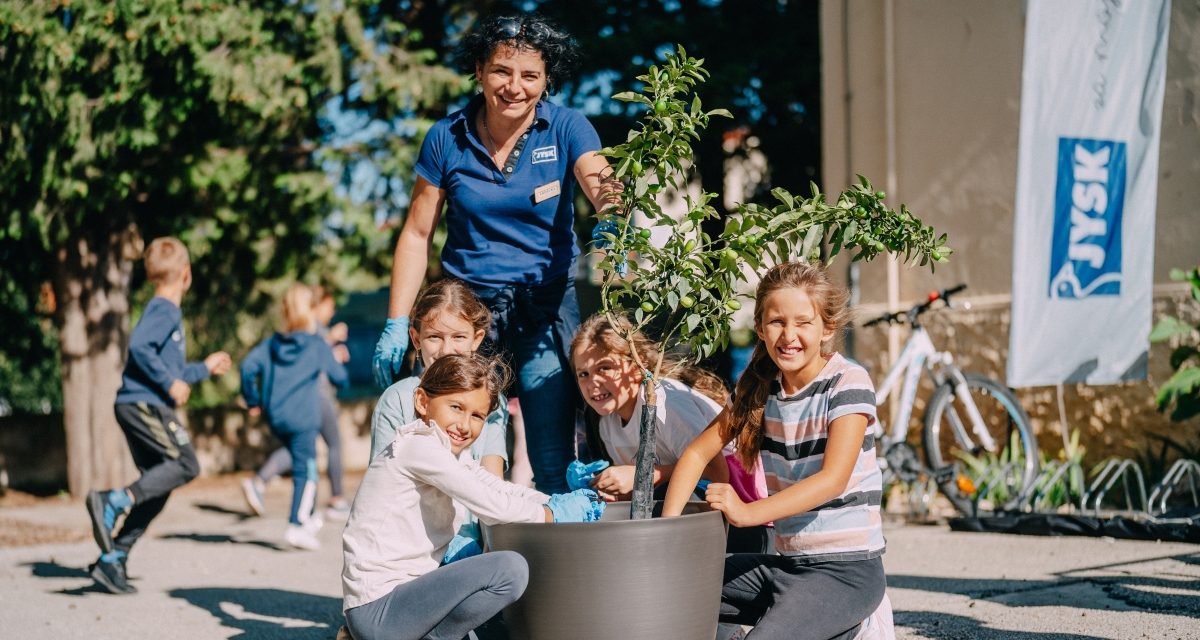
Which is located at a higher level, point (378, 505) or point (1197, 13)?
point (1197, 13)

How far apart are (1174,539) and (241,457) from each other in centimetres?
896

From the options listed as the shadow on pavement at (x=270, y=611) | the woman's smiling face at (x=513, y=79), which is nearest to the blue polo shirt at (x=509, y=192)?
the woman's smiling face at (x=513, y=79)

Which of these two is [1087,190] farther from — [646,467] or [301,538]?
[301,538]

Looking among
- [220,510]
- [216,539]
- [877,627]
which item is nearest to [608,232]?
[877,627]

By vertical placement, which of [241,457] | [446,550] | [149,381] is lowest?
[241,457]

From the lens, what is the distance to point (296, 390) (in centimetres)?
690

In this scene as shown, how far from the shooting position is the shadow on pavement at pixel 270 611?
13.6ft

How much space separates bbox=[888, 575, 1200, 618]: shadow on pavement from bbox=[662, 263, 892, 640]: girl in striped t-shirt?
1.39 meters

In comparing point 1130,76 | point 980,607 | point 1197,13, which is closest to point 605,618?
point 980,607

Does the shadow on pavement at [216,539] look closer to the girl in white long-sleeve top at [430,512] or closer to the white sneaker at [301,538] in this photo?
the white sneaker at [301,538]

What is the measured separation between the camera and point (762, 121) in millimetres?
11219

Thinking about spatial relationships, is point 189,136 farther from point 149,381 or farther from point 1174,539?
point 1174,539

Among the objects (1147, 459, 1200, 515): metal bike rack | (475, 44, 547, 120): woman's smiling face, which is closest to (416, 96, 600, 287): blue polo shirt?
(475, 44, 547, 120): woman's smiling face

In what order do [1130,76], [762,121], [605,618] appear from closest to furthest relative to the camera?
[605,618] → [1130,76] → [762,121]
